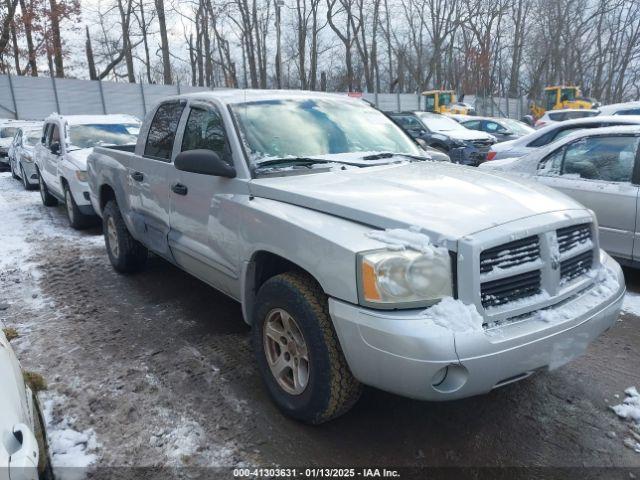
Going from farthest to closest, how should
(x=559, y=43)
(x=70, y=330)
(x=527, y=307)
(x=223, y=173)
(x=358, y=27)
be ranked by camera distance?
(x=559, y=43) → (x=358, y=27) → (x=70, y=330) → (x=223, y=173) → (x=527, y=307)

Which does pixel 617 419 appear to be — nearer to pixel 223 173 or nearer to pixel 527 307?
pixel 527 307

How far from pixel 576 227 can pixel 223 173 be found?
2.11 metres

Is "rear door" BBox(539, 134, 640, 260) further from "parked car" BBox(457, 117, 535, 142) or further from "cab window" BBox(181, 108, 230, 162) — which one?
"parked car" BBox(457, 117, 535, 142)

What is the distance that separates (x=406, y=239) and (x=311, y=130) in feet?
5.28

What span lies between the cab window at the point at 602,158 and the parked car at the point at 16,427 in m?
5.11

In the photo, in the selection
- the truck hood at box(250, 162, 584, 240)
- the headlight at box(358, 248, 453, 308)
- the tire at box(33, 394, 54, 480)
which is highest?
the truck hood at box(250, 162, 584, 240)

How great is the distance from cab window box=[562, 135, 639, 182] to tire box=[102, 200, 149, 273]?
15.0ft

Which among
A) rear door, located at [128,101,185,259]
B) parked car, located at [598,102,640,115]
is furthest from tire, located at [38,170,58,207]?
parked car, located at [598,102,640,115]

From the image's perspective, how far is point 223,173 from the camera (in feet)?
11.0

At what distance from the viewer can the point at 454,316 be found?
2.33 meters

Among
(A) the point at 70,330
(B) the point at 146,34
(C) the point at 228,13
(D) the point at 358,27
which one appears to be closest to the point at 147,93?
(B) the point at 146,34

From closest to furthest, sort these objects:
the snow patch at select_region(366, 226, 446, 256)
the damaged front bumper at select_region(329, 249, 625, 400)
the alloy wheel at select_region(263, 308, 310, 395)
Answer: the damaged front bumper at select_region(329, 249, 625, 400) → the snow patch at select_region(366, 226, 446, 256) → the alloy wheel at select_region(263, 308, 310, 395)

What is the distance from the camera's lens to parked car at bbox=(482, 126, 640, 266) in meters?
4.84

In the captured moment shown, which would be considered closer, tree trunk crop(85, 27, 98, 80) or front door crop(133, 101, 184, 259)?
front door crop(133, 101, 184, 259)
